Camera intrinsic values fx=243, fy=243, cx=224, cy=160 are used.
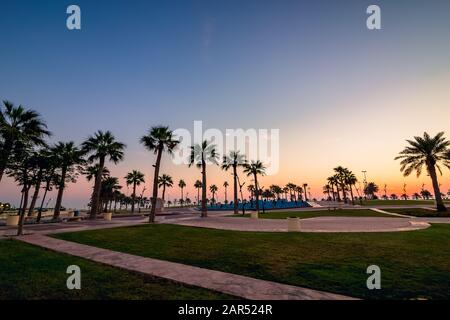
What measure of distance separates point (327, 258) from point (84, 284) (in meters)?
8.32

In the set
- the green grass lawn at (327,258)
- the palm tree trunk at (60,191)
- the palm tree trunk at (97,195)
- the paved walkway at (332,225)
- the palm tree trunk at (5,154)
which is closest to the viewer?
the green grass lawn at (327,258)

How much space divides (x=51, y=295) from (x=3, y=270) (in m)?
3.64

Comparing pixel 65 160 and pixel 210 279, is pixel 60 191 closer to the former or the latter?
pixel 65 160

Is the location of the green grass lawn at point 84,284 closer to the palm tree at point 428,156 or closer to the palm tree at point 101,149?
the palm tree at point 101,149

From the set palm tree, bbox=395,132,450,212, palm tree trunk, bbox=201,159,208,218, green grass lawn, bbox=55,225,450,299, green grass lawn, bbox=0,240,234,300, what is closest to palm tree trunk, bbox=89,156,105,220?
palm tree trunk, bbox=201,159,208,218

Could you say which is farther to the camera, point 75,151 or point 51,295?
point 75,151

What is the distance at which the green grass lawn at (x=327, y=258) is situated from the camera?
6617 mm

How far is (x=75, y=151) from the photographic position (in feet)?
117

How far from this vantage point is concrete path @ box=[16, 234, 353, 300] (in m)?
5.89

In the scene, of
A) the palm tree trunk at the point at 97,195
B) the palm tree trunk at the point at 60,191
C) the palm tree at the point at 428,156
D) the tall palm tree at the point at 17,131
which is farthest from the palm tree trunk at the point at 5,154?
the palm tree at the point at 428,156

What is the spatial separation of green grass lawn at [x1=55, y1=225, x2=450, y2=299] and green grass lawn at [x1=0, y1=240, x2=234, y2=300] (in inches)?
87.6

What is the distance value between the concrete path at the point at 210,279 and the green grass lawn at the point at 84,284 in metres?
0.35
